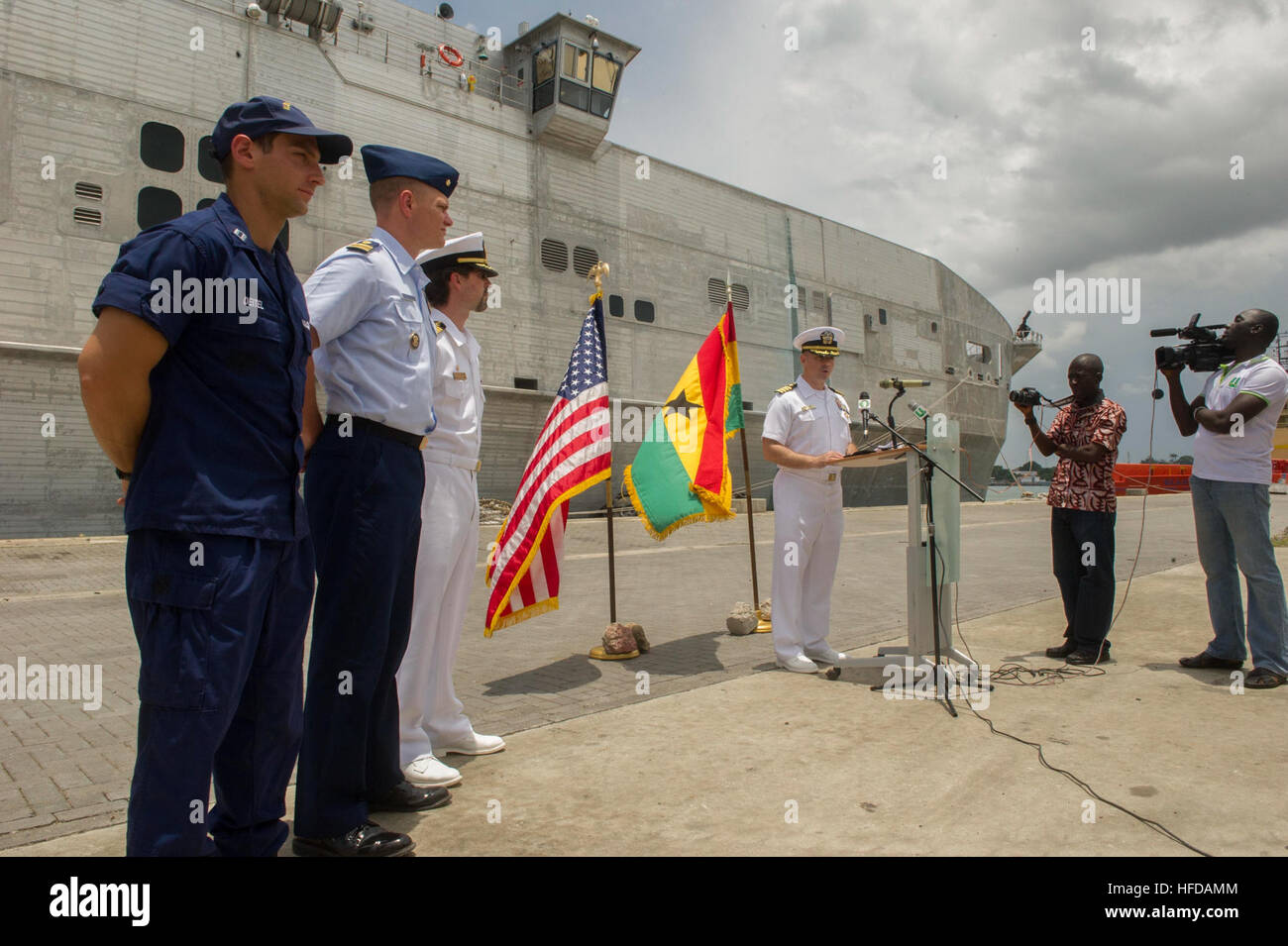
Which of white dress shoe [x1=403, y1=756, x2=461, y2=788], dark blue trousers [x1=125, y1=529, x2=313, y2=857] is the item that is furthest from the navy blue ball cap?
white dress shoe [x1=403, y1=756, x2=461, y2=788]

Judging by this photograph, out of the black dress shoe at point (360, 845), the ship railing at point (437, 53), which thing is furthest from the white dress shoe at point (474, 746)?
the ship railing at point (437, 53)

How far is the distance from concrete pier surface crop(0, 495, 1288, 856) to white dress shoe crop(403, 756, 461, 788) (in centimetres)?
7

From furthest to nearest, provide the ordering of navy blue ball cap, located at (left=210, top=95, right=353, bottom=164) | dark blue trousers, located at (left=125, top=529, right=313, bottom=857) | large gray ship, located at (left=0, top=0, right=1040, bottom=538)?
1. large gray ship, located at (left=0, top=0, right=1040, bottom=538)
2. navy blue ball cap, located at (left=210, top=95, right=353, bottom=164)
3. dark blue trousers, located at (left=125, top=529, right=313, bottom=857)

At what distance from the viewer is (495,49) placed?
24.1 meters

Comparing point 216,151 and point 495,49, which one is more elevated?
point 495,49

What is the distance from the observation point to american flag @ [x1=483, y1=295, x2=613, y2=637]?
17.0 ft

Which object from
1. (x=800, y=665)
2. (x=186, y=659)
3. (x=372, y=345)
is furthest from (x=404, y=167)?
(x=800, y=665)

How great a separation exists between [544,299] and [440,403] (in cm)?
1993

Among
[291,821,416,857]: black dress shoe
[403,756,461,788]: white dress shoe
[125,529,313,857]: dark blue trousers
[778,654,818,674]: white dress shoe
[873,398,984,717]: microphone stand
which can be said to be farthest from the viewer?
[778,654,818,674]: white dress shoe

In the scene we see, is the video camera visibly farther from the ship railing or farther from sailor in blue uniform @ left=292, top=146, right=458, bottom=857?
the ship railing

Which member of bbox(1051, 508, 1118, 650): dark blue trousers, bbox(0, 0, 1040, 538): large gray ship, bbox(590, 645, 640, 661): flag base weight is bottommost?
bbox(590, 645, 640, 661): flag base weight

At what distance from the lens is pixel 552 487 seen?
5359 millimetres

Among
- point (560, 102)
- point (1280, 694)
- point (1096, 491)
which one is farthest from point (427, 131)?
point (1280, 694)
